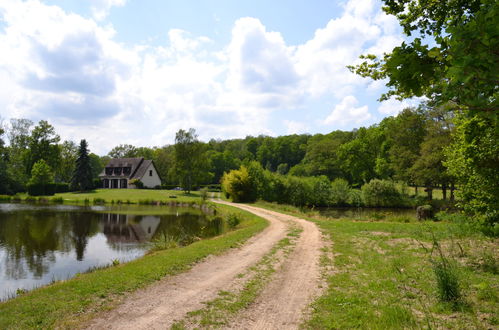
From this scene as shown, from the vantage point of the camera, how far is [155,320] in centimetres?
546

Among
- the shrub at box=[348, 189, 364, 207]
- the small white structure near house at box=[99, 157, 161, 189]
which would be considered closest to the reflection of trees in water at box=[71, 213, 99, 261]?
the shrub at box=[348, 189, 364, 207]

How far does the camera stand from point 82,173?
54.9 meters

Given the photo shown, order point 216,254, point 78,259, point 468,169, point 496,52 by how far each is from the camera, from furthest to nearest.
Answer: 1. point 78,259
2. point 468,169
3. point 216,254
4. point 496,52

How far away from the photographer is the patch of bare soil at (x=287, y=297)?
18.0ft

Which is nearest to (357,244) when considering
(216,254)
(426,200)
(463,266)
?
(463,266)

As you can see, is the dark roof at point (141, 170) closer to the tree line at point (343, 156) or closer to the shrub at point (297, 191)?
the tree line at point (343, 156)

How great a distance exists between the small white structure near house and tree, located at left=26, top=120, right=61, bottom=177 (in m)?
9.94

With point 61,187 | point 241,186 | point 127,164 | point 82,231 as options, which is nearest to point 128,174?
point 127,164

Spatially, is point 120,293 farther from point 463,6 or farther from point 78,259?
point 463,6

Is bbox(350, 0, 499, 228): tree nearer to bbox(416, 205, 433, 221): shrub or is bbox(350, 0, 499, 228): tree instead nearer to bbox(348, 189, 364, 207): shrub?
bbox(416, 205, 433, 221): shrub

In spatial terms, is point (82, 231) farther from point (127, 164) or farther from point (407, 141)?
point (127, 164)

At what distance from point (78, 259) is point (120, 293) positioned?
7.61 m

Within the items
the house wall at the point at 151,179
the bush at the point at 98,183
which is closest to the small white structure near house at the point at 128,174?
the house wall at the point at 151,179

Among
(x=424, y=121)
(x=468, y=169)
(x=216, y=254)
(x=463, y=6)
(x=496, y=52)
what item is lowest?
(x=216, y=254)
